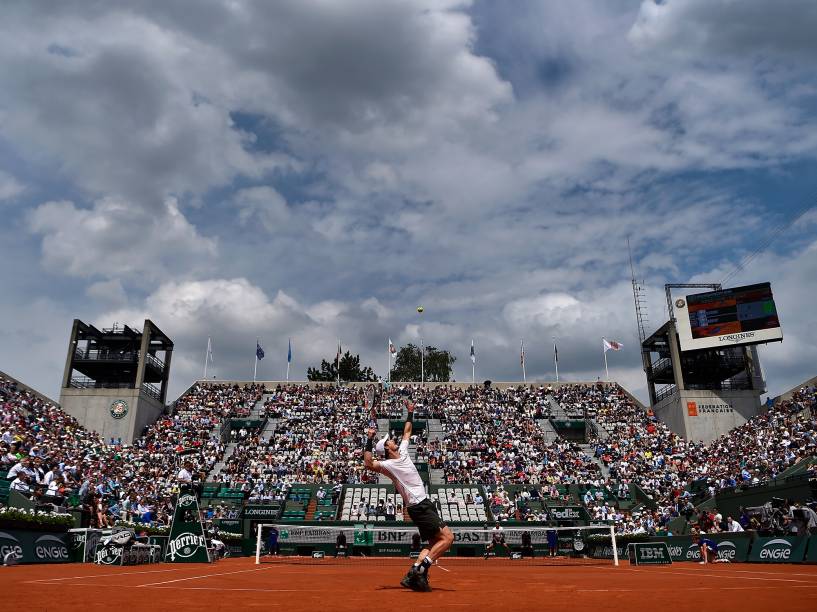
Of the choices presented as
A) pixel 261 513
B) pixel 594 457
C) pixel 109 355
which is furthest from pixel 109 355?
pixel 594 457

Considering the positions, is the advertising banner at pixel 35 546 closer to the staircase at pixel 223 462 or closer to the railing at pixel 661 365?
the staircase at pixel 223 462

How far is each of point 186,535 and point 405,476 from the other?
1316cm

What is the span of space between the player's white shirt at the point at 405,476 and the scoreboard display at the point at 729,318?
46.9 metres

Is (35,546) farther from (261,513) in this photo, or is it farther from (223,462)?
(223,462)

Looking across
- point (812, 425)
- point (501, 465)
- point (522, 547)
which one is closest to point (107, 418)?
point (501, 465)

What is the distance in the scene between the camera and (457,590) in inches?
368

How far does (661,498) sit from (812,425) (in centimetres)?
990

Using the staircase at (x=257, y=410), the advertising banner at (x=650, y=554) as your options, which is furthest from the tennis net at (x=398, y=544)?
the staircase at (x=257, y=410)

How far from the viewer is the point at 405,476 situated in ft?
29.8

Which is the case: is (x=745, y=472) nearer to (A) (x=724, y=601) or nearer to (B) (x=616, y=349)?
(B) (x=616, y=349)

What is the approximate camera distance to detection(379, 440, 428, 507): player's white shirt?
9047 mm

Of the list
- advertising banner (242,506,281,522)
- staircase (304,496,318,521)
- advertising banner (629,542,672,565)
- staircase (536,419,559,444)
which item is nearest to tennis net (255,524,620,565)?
advertising banner (242,506,281,522)

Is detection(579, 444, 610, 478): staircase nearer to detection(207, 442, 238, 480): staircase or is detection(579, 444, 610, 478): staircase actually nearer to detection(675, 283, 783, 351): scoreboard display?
detection(675, 283, 783, 351): scoreboard display

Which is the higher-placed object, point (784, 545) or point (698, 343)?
point (698, 343)
